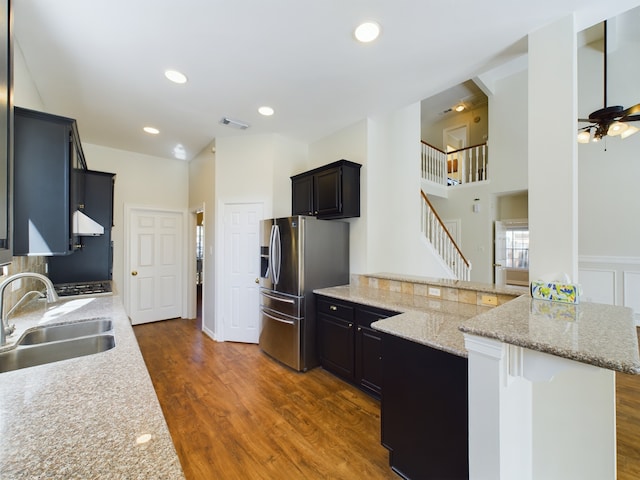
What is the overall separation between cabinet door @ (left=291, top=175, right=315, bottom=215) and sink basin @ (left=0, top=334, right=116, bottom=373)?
97.1 inches

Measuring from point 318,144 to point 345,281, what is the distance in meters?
2.06

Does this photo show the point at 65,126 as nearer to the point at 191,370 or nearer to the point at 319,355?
the point at 191,370

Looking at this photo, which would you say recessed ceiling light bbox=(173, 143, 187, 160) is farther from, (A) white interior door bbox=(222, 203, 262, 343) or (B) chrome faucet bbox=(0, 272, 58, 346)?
(B) chrome faucet bbox=(0, 272, 58, 346)

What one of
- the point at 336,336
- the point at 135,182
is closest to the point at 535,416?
the point at 336,336

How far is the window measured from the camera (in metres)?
6.72

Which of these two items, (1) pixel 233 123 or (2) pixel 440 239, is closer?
(1) pixel 233 123

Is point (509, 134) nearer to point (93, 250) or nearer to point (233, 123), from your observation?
point (233, 123)

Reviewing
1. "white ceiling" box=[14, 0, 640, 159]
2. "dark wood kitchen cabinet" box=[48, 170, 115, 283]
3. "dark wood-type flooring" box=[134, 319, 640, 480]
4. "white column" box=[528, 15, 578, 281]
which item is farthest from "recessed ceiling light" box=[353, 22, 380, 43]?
"dark wood kitchen cabinet" box=[48, 170, 115, 283]

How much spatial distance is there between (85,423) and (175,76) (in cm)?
270

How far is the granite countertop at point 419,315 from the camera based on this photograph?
1.56 m

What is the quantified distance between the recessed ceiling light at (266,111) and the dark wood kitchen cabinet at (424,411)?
106 inches

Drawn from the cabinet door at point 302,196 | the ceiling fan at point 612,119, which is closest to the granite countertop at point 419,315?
the cabinet door at point 302,196

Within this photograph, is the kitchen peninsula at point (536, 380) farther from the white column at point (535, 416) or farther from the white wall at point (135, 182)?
the white wall at point (135, 182)

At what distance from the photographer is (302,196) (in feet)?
12.4
